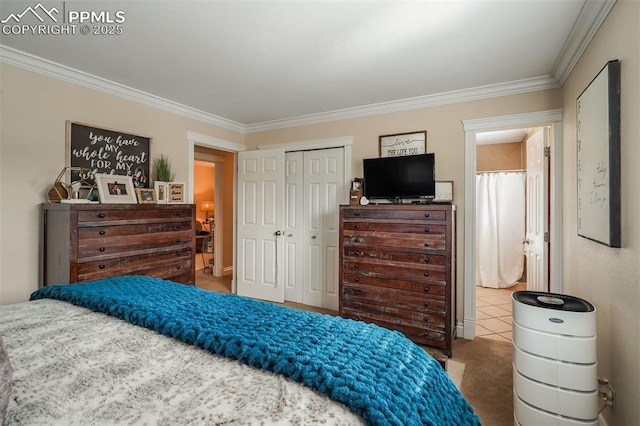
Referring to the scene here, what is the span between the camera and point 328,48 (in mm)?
2238

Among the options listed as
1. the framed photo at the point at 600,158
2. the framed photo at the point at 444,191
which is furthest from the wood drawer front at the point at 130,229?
the framed photo at the point at 600,158

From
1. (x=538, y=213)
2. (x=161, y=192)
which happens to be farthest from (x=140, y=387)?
(x=538, y=213)

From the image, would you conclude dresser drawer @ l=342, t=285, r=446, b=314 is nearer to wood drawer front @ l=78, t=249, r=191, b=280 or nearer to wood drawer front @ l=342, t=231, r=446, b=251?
wood drawer front @ l=342, t=231, r=446, b=251

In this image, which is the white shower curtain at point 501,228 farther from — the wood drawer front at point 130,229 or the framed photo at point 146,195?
the framed photo at point 146,195

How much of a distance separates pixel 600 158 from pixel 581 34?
91 cm

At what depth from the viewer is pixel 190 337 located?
3.08 ft

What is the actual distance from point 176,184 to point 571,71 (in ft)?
12.1

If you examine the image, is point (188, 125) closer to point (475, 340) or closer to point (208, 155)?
point (208, 155)

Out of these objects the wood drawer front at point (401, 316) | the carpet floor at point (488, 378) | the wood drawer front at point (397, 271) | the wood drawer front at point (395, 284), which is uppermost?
the wood drawer front at point (397, 271)

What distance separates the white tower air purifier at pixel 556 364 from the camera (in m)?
1.50

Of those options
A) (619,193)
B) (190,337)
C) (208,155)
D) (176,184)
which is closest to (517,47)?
(619,193)

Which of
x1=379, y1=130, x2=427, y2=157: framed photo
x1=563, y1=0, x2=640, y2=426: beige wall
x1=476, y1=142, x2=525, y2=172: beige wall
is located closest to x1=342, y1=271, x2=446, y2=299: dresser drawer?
x1=563, y1=0, x2=640, y2=426: beige wall

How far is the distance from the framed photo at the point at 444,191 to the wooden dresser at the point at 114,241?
254 centimetres

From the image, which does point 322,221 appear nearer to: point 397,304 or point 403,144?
point 403,144
